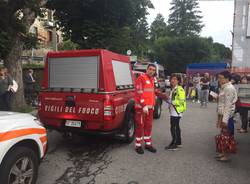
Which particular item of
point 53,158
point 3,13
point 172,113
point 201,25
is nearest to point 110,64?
point 172,113

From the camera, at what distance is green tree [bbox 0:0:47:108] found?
877cm

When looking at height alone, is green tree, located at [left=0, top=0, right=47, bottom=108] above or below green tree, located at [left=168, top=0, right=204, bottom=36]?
below

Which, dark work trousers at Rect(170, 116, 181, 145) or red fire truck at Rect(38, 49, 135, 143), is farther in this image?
dark work trousers at Rect(170, 116, 181, 145)

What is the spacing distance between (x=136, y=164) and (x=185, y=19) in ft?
173

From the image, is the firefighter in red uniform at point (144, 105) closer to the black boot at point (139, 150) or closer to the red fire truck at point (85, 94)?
the black boot at point (139, 150)

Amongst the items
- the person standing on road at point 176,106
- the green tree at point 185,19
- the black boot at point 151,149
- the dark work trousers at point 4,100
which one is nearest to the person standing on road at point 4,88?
the dark work trousers at point 4,100

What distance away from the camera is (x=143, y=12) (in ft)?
44.8

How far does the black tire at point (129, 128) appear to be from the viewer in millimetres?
5826

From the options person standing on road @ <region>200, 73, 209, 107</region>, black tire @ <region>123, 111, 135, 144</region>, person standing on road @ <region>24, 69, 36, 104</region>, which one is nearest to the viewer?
black tire @ <region>123, 111, 135, 144</region>

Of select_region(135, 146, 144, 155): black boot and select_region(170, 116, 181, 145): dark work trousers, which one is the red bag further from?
select_region(135, 146, 144, 155): black boot

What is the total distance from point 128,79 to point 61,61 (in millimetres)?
1740

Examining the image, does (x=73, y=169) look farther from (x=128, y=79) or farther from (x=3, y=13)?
(x=3, y=13)

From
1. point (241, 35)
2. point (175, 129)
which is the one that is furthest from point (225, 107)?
point (241, 35)

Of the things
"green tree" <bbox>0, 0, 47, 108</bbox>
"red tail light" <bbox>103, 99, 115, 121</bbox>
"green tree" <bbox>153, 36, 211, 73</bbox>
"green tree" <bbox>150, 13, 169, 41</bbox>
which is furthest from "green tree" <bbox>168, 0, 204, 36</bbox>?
"red tail light" <bbox>103, 99, 115, 121</bbox>
